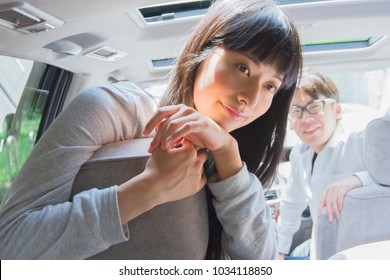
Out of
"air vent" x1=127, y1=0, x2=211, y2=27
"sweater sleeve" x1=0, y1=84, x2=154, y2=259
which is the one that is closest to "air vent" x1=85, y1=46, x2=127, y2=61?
"air vent" x1=127, y1=0, x2=211, y2=27

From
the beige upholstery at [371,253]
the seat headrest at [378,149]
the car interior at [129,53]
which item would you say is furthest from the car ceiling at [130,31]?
the beige upholstery at [371,253]

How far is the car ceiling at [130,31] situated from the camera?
0.70 m

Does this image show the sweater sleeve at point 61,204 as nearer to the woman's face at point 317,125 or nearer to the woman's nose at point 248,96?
the woman's nose at point 248,96

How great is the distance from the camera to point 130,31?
852 mm

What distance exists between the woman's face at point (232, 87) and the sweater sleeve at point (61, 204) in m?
0.17

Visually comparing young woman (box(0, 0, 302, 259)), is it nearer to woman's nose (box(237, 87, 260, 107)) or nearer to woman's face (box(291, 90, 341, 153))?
woman's nose (box(237, 87, 260, 107))

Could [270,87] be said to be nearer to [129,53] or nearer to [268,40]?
[268,40]

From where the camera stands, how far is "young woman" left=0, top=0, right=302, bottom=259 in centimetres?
41

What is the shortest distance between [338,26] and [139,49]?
21.6 inches

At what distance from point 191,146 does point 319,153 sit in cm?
79

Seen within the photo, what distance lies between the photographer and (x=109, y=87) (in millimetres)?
499

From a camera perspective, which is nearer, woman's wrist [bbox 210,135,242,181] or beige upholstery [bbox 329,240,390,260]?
woman's wrist [bbox 210,135,242,181]

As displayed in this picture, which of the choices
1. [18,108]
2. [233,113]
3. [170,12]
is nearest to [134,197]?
[233,113]

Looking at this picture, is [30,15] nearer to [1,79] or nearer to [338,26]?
[1,79]
